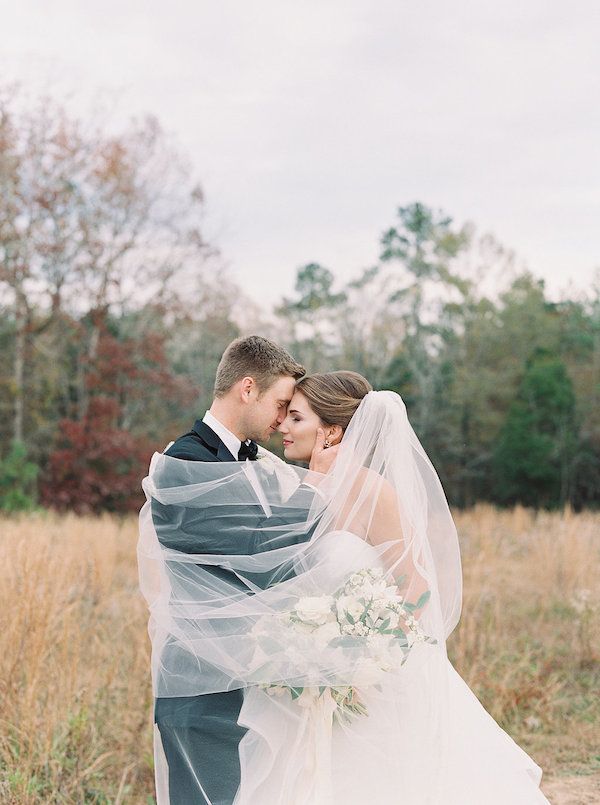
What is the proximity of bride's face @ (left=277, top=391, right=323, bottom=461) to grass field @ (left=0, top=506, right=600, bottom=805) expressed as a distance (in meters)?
1.59

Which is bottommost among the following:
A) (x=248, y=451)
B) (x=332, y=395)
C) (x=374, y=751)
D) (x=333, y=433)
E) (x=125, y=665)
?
(x=125, y=665)

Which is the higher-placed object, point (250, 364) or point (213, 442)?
point (250, 364)

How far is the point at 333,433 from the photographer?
11.4ft

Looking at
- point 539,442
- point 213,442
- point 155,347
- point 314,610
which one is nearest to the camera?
point 314,610

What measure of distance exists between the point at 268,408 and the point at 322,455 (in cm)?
30

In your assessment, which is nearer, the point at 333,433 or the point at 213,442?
the point at 213,442

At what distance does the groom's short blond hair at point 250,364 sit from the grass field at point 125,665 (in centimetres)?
160

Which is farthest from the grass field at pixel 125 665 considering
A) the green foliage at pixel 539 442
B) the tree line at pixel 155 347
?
the green foliage at pixel 539 442

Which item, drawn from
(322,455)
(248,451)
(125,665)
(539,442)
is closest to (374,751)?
(322,455)

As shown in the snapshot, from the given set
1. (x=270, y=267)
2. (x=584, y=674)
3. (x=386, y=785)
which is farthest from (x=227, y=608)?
(x=270, y=267)

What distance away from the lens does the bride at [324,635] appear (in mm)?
2830

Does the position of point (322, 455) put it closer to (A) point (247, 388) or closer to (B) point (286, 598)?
(A) point (247, 388)

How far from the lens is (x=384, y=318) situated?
1106 inches

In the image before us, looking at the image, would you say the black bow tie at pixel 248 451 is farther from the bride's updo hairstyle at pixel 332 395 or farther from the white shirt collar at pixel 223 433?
the bride's updo hairstyle at pixel 332 395
